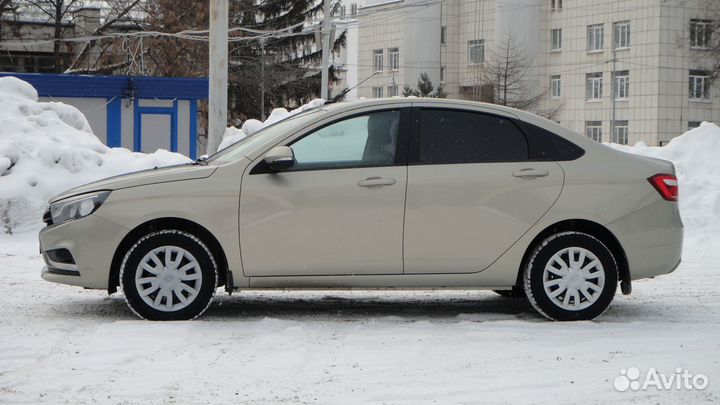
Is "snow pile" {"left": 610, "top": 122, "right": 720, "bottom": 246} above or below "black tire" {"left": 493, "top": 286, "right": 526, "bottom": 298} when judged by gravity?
above

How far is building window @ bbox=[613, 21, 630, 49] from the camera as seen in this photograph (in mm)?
65200

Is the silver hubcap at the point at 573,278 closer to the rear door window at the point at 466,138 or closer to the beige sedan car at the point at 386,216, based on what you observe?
the beige sedan car at the point at 386,216

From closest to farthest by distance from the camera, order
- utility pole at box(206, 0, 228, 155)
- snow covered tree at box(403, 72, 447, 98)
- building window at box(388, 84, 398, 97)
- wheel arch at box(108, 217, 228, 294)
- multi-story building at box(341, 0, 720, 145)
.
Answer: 1. wheel arch at box(108, 217, 228, 294)
2. utility pole at box(206, 0, 228, 155)
3. multi-story building at box(341, 0, 720, 145)
4. snow covered tree at box(403, 72, 447, 98)
5. building window at box(388, 84, 398, 97)

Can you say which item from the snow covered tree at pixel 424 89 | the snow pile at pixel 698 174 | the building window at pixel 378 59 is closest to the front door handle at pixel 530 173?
the snow pile at pixel 698 174

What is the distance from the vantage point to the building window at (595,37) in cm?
6769

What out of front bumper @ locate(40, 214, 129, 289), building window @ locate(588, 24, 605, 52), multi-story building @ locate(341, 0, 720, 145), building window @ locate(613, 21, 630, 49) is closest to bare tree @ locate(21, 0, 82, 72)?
multi-story building @ locate(341, 0, 720, 145)

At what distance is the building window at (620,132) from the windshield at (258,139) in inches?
2312

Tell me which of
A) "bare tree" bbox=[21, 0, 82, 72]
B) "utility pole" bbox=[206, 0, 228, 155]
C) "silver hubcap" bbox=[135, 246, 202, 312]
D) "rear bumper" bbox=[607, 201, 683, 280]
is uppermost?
"bare tree" bbox=[21, 0, 82, 72]

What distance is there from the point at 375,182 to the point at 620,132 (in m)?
60.5

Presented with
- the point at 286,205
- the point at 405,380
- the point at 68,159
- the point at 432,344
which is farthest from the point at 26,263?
the point at 405,380

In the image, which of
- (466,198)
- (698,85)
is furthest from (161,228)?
(698,85)

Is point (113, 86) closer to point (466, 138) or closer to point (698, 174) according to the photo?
point (698, 174)

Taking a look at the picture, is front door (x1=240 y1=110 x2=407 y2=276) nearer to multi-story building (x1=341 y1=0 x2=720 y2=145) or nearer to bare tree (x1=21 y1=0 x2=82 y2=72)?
bare tree (x1=21 y1=0 x2=82 y2=72)

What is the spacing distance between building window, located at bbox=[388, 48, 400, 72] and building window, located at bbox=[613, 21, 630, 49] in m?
17.6
